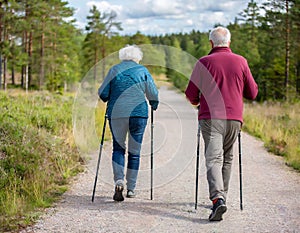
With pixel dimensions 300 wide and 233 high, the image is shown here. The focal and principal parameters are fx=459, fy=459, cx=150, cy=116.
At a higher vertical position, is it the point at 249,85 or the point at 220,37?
the point at 220,37

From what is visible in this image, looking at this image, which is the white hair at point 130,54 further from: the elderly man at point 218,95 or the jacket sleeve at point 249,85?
the jacket sleeve at point 249,85

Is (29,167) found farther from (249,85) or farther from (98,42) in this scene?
(98,42)

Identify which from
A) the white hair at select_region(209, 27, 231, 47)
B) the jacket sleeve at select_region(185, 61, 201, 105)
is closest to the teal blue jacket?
the jacket sleeve at select_region(185, 61, 201, 105)

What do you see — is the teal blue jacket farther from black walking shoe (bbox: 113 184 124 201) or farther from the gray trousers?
the gray trousers

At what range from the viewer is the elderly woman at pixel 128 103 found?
21.2 ft

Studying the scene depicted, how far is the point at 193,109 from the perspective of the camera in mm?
21609

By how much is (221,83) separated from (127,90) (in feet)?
4.84

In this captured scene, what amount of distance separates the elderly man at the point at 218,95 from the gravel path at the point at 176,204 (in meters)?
0.47

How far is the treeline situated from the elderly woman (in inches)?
163

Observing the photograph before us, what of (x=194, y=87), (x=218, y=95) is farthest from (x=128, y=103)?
(x=218, y=95)

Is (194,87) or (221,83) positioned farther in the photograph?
(194,87)

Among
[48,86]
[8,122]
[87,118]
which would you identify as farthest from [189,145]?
[48,86]

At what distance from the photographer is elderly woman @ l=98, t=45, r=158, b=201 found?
6.47 meters

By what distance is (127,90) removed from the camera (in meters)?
6.47
